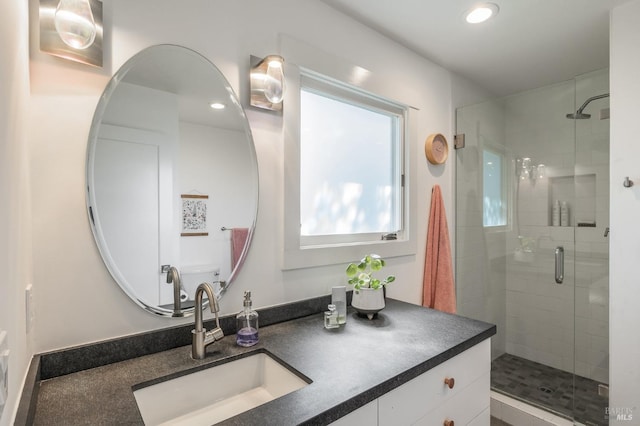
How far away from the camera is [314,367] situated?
992mm

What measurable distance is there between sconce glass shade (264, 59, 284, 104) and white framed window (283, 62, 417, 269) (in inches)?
7.4

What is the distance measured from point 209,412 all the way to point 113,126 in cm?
94

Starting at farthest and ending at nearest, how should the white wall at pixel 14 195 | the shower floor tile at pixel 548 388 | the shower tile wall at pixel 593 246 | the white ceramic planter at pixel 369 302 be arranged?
1. the shower tile wall at pixel 593 246
2. the shower floor tile at pixel 548 388
3. the white ceramic planter at pixel 369 302
4. the white wall at pixel 14 195

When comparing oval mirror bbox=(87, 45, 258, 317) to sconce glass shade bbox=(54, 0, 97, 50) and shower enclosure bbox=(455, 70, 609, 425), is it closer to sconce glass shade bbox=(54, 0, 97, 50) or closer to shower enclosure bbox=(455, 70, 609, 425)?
sconce glass shade bbox=(54, 0, 97, 50)

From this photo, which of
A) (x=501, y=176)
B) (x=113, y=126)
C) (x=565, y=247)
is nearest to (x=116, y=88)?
(x=113, y=126)

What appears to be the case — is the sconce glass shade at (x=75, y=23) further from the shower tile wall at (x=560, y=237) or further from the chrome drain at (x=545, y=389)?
the chrome drain at (x=545, y=389)

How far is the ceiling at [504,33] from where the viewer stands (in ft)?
5.28

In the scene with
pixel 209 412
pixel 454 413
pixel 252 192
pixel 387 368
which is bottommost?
pixel 454 413

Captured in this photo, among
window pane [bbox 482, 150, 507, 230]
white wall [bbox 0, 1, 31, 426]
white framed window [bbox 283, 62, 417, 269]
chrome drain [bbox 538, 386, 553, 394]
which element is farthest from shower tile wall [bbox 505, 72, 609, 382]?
white wall [bbox 0, 1, 31, 426]

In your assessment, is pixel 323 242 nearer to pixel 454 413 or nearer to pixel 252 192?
pixel 252 192

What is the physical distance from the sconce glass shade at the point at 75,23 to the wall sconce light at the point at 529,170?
8.95ft

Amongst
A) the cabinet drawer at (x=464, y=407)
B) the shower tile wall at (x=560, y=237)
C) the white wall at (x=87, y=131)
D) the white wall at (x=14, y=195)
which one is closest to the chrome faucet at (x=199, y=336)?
the white wall at (x=87, y=131)

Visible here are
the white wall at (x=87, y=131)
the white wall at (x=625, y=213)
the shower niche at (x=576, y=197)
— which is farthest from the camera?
the shower niche at (x=576, y=197)

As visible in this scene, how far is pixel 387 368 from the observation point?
98 cm
